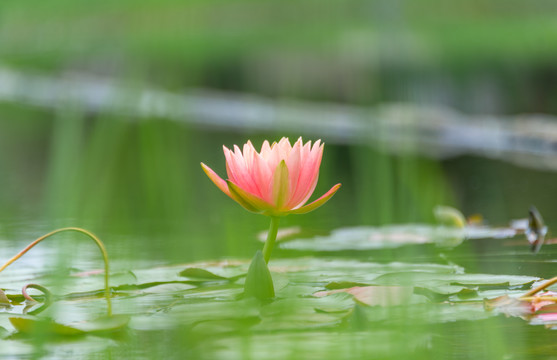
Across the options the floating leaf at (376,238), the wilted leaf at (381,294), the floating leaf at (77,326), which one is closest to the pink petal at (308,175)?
the wilted leaf at (381,294)

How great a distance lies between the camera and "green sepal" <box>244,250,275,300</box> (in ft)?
3.08

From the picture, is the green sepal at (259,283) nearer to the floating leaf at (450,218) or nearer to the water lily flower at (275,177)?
the water lily flower at (275,177)

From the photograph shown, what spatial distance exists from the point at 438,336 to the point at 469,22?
11385mm

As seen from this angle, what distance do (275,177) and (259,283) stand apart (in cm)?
11

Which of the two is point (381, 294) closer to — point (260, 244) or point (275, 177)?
point (275, 177)

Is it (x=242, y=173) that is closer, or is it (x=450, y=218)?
(x=242, y=173)

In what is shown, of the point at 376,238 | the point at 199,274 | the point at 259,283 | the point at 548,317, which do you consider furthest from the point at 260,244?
the point at 548,317

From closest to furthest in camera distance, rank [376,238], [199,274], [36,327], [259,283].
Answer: [36,327] → [259,283] → [199,274] → [376,238]

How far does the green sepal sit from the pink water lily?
61 millimetres

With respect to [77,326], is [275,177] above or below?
above

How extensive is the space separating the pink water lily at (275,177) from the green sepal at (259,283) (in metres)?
0.06

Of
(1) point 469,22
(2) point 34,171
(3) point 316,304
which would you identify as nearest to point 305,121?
(2) point 34,171

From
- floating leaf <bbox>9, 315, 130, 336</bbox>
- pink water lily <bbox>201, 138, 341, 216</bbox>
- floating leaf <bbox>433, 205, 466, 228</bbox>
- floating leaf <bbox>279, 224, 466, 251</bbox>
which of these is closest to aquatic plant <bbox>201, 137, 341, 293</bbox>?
pink water lily <bbox>201, 138, 341, 216</bbox>

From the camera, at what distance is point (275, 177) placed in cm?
93
